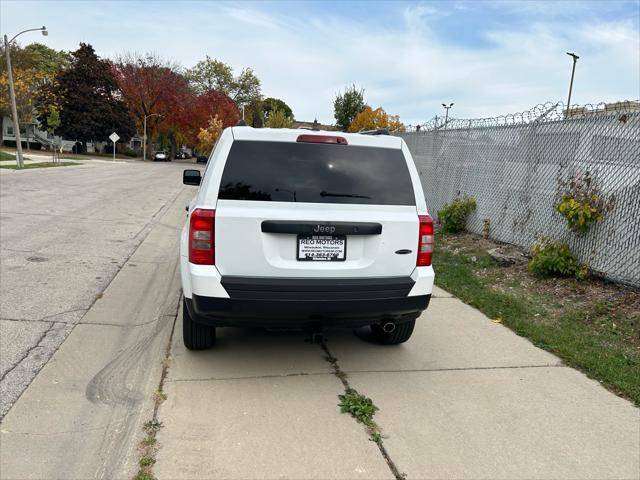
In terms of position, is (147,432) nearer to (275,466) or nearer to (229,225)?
(275,466)

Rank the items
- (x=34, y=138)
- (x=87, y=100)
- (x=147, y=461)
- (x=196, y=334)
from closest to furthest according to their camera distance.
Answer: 1. (x=147, y=461)
2. (x=196, y=334)
3. (x=87, y=100)
4. (x=34, y=138)

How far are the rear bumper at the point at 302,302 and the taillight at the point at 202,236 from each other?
20cm

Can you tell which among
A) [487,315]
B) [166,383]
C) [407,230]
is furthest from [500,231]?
[166,383]

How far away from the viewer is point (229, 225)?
11.2 ft

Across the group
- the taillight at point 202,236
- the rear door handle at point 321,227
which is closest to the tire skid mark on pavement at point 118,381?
the taillight at point 202,236

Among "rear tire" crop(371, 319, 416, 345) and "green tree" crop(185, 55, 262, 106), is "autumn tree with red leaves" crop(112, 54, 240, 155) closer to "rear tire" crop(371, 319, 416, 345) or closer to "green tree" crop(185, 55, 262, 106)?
"green tree" crop(185, 55, 262, 106)

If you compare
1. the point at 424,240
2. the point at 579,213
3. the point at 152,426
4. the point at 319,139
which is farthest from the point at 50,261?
the point at 579,213

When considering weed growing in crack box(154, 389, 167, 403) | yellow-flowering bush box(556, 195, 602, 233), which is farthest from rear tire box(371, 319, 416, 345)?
yellow-flowering bush box(556, 195, 602, 233)

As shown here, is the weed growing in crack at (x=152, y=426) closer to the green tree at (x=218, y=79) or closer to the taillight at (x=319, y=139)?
the taillight at (x=319, y=139)

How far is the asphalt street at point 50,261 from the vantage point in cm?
430

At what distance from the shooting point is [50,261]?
23.7 feet

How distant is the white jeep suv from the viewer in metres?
3.44

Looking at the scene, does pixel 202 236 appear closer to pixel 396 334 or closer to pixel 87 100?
pixel 396 334

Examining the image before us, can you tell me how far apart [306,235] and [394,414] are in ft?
4.49
